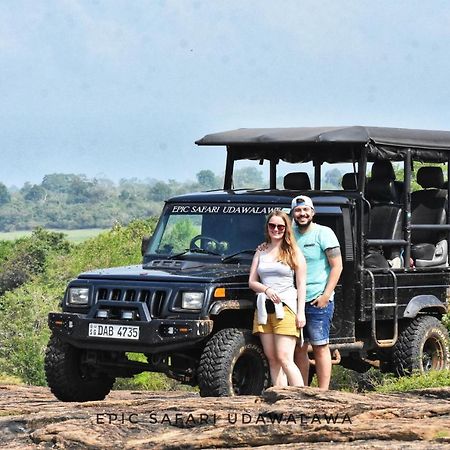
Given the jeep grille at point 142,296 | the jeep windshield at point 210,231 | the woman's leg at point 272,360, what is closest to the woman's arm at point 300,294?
the woman's leg at point 272,360

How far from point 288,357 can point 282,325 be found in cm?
26

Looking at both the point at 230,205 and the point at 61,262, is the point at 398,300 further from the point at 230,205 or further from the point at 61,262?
the point at 61,262

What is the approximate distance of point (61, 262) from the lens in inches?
2746

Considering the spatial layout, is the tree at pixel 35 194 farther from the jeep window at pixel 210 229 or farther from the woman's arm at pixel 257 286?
the woman's arm at pixel 257 286

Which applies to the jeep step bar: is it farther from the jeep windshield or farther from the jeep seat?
the jeep windshield

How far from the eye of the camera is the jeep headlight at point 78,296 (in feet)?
37.4

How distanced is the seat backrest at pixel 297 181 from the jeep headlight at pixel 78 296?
3.12 metres

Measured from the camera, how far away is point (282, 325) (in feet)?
34.2

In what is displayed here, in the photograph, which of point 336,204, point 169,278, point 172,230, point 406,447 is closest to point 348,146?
point 336,204

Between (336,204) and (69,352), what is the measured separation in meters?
2.77

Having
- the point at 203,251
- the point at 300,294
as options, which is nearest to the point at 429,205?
the point at 203,251

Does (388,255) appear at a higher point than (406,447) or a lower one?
higher

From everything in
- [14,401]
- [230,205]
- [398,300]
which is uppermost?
[230,205]

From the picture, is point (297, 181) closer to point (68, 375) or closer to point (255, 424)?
point (68, 375)
